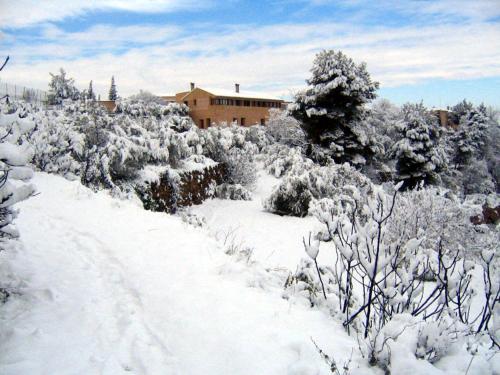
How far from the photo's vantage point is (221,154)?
16094 mm

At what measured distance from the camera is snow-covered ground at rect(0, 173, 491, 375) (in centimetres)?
277

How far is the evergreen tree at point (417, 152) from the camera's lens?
22111 mm

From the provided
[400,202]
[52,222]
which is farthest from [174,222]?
[400,202]

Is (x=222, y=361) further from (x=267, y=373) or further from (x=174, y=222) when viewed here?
(x=174, y=222)

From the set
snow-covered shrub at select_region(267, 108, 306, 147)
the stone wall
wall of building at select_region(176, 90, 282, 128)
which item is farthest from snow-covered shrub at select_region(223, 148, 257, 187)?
wall of building at select_region(176, 90, 282, 128)

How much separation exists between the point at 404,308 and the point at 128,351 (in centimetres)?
244

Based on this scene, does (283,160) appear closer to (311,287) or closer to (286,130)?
(286,130)

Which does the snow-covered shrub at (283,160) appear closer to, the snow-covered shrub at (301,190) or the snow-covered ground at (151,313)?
the snow-covered shrub at (301,190)

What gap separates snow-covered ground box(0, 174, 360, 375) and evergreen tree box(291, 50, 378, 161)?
15.3 metres

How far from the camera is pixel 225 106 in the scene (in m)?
38.8

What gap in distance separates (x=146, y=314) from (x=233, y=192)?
36.3 ft

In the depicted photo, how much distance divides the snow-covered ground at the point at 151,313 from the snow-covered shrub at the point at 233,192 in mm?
8372

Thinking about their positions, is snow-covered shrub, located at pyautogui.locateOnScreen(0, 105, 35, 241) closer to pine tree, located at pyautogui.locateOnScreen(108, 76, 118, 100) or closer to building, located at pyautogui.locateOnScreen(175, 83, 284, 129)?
building, located at pyautogui.locateOnScreen(175, 83, 284, 129)

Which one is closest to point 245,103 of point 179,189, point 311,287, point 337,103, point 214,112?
point 214,112
